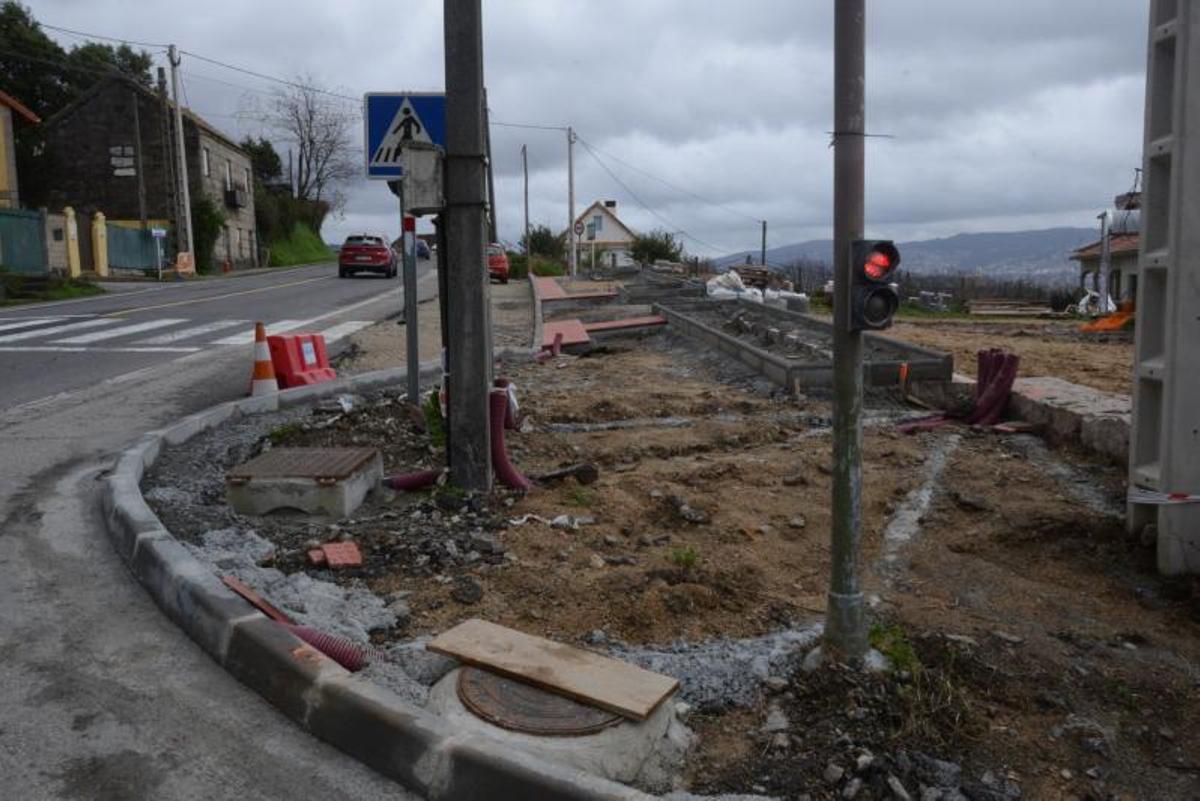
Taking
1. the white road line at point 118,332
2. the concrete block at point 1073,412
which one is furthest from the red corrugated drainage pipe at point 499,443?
the white road line at point 118,332

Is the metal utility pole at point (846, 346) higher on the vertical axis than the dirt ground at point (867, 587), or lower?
higher

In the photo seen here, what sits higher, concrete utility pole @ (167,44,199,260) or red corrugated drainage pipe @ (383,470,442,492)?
concrete utility pole @ (167,44,199,260)

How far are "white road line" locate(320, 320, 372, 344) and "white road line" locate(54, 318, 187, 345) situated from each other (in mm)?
2727

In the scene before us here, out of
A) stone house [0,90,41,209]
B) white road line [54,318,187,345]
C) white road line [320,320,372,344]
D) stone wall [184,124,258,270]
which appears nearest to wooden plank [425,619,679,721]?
white road line [320,320,372,344]

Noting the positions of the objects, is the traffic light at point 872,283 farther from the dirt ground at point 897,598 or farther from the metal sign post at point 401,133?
the metal sign post at point 401,133

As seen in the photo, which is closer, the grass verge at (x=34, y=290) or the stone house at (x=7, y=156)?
the grass verge at (x=34, y=290)

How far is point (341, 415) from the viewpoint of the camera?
8.20 meters

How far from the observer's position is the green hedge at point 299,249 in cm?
6544

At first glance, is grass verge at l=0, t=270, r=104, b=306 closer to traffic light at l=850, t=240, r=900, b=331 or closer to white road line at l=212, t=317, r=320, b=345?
white road line at l=212, t=317, r=320, b=345

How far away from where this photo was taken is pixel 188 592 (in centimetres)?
405

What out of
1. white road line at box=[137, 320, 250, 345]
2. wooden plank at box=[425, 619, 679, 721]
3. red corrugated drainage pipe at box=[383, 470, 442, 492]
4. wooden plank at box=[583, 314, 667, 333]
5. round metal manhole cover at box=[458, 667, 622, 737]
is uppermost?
white road line at box=[137, 320, 250, 345]

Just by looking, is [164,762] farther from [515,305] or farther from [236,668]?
[515,305]

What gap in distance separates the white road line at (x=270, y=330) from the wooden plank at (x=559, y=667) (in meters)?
11.9

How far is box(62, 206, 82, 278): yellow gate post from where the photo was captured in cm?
3481
